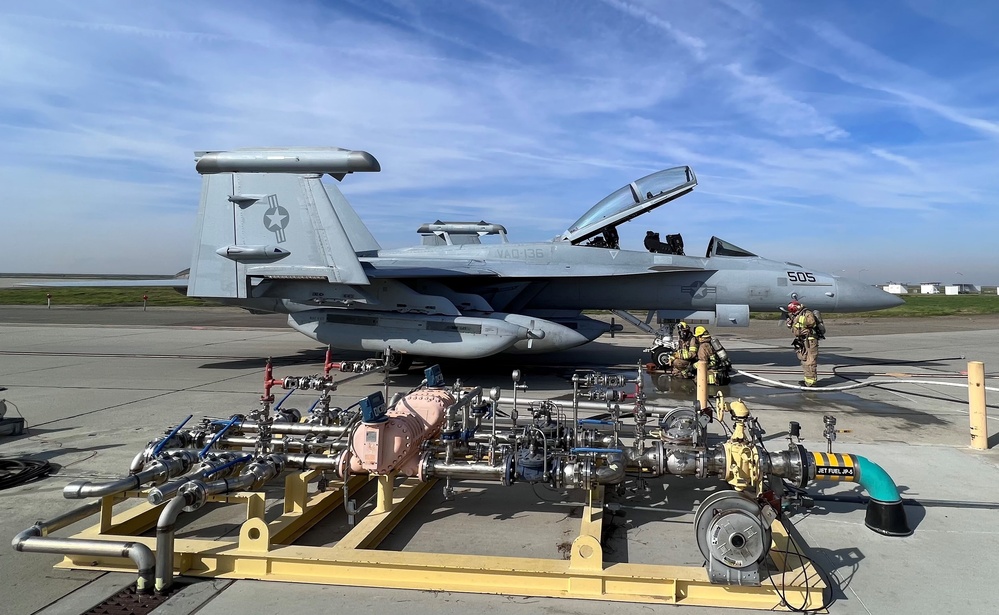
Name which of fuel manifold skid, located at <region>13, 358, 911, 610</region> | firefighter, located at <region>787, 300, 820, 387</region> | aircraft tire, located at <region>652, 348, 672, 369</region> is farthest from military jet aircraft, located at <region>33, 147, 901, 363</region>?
fuel manifold skid, located at <region>13, 358, 911, 610</region>

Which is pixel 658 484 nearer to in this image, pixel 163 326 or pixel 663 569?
pixel 663 569

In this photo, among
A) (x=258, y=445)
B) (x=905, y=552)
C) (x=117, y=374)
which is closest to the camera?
(x=905, y=552)

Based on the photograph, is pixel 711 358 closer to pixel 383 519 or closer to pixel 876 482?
pixel 876 482

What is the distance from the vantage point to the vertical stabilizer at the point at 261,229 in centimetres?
905

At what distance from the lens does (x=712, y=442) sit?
5.82 m

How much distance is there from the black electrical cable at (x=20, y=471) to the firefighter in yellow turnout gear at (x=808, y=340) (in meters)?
10.1

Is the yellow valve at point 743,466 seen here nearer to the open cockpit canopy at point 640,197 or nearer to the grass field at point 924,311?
the open cockpit canopy at point 640,197

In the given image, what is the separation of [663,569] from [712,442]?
318cm

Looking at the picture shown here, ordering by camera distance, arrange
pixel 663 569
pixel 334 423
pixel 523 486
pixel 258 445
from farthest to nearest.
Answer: pixel 334 423 < pixel 523 486 < pixel 258 445 < pixel 663 569

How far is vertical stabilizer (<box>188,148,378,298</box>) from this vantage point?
905cm

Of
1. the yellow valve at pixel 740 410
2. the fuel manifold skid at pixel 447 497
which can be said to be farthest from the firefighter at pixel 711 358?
the yellow valve at pixel 740 410

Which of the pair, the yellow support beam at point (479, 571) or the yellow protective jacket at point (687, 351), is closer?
the yellow support beam at point (479, 571)

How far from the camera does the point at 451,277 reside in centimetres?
995

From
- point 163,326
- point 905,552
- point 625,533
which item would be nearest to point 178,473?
point 625,533
